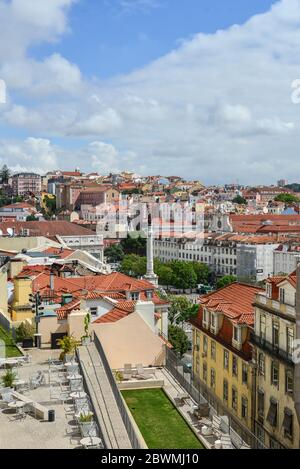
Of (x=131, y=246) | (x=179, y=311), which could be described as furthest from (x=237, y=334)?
(x=131, y=246)

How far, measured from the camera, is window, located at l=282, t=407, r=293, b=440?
21078 mm

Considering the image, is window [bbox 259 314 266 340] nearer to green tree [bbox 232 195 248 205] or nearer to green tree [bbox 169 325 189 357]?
green tree [bbox 169 325 189 357]

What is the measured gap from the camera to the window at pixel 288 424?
2108 centimetres

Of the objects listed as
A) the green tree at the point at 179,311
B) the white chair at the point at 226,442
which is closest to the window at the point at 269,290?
the white chair at the point at 226,442

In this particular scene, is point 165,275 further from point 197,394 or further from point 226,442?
point 226,442

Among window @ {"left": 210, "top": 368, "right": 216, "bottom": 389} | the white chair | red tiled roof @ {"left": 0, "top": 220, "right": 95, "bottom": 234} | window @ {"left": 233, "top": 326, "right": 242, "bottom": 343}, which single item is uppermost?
red tiled roof @ {"left": 0, "top": 220, "right": 95, "bottom": 234}

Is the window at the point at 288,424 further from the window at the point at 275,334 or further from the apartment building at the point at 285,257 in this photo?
the apartment building at the point at 285,257

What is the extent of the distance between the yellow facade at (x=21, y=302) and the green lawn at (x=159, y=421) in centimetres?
665

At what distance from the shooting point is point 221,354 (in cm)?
2662

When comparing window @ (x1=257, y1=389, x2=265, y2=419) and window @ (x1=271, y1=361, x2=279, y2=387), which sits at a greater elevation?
window @ (x1=271, y1=361, x2=279, y2=387)

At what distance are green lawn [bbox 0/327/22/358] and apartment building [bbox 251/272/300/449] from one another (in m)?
9.07

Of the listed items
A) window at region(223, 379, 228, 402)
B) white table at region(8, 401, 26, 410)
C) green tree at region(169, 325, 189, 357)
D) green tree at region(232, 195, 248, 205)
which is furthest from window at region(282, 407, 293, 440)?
green tree at region(232, 195, 248, 205)
